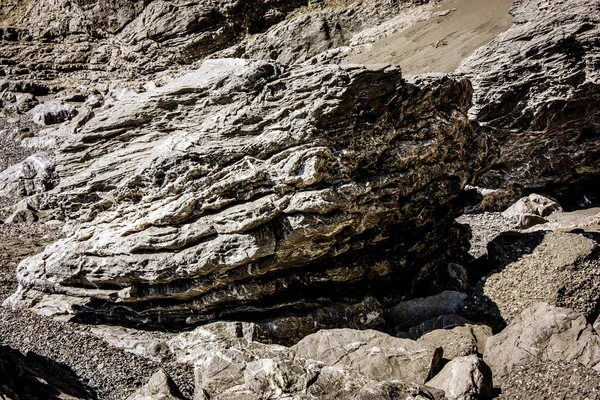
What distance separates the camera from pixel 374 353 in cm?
876

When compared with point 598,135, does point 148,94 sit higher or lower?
higher

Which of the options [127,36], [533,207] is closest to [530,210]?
[533,207]

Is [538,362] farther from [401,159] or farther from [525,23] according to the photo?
[525,23]

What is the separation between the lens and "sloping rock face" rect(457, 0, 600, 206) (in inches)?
730

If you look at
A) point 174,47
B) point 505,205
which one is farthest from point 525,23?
point 174,47

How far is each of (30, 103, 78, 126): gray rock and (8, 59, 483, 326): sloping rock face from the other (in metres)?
22.0

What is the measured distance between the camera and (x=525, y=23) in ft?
→ 66.5

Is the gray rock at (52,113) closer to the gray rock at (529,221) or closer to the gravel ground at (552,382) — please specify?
the gray rock at (529,221)

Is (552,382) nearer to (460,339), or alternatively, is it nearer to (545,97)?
(460,339)

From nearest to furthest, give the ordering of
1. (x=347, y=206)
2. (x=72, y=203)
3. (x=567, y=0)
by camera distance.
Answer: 1. (x=347, y=206)
2. (x=72, y=203)
3. (x=567, y=0)

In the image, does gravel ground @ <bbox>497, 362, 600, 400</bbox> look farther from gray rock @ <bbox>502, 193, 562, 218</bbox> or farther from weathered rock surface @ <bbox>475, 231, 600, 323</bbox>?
gray rock @ <bbox>502, 193, 562, 218</bbox>

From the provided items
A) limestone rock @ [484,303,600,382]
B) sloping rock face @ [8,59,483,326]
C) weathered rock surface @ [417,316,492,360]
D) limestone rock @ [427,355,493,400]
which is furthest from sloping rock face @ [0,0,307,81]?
limestone rock @ [427,355,493,400]

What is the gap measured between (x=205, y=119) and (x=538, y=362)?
1019 centimetres

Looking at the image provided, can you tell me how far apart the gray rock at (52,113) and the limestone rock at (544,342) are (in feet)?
109
